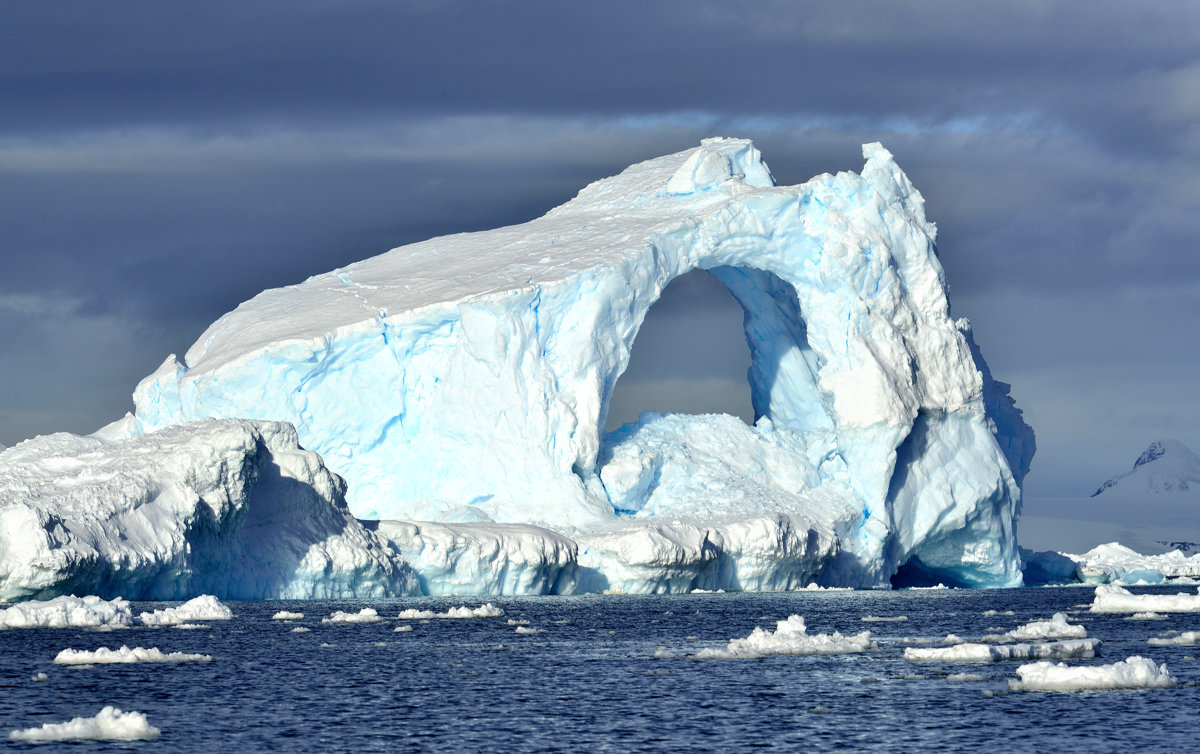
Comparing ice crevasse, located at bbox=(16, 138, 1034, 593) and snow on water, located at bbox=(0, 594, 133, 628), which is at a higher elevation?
ice crevasse, located at bbox=(16, 138, 1034, 593)

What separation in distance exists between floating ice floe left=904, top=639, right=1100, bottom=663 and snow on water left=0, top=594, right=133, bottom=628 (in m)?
16.8

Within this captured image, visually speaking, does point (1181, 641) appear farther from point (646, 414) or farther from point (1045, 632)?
point (646, 414)

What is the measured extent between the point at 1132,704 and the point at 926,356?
100 ft

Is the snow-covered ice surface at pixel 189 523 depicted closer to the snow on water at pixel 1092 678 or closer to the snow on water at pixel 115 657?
the snow on water at pixel 115 657

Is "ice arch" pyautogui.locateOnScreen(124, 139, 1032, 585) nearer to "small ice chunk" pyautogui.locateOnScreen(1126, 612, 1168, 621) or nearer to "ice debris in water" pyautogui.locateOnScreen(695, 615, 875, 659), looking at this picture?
"small ice chunk" pyautogui.locateOnScreen(1126, 612, 1168, 621)

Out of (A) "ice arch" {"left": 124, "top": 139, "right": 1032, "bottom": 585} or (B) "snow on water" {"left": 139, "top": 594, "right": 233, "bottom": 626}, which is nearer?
(B) "snow on water" {"left": 139, "top": 594, "right": 233, "bottom": 626}

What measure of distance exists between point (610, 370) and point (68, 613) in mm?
20533

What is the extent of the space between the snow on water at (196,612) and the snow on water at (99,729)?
16.0m

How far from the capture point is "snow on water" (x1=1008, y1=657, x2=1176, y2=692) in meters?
24.9

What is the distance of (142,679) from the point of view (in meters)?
27.0

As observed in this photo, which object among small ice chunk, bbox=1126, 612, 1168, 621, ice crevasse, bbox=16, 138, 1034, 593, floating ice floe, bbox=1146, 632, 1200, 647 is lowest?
floating ice floe, bbox=1146, 632, 1200, 647

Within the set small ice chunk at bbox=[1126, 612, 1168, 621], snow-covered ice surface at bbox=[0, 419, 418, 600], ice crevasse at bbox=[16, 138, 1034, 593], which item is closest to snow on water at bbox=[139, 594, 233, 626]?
snow-covered ice surface at bbox=[0, 419, 418, 600]

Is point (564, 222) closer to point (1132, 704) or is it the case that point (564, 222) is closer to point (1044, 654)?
point (1044, 654)

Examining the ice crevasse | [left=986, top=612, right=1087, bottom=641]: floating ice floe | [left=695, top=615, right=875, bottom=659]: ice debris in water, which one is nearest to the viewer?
[left=695, top=615, right=875, bottom=659]: ice debris in water
